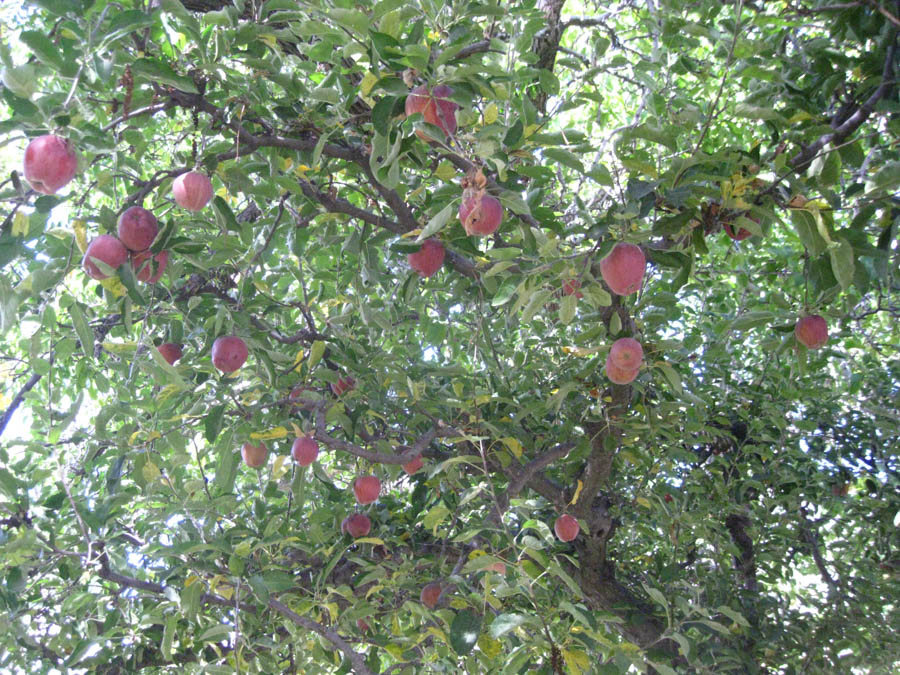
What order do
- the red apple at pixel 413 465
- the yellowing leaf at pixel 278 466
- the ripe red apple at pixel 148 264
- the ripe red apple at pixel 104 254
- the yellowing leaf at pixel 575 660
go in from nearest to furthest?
the ripe red apple at pixel 104 254
the ripe red apple at pixel 148 264
the yellowing leaf at pixel 575 660
the yellowing leaf at pixel 278 466
the red apple at pixel 413 465

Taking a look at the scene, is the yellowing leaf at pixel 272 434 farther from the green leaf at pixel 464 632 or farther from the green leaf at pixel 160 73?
the green leaf at pixel 160 73

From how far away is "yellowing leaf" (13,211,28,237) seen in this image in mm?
1373

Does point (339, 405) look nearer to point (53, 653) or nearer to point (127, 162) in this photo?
point (127, 162)

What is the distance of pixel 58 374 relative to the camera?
2842mm

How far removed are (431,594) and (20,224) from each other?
183 centimetres

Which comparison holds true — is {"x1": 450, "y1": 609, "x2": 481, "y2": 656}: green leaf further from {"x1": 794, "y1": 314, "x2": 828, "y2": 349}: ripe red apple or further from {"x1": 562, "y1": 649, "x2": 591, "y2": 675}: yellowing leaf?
{"x1": 794, "y1": 314, "x2": 828, "y2": 349}: ripe red apple

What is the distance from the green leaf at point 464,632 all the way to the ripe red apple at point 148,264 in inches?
47.8

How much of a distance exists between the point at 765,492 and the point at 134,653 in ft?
8.39

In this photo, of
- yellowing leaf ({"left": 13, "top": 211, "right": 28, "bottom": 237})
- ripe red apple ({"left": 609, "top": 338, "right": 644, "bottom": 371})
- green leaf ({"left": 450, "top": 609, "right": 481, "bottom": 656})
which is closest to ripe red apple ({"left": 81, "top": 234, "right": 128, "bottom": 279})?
yellowing leaf ({"left": 13, "top": 211, "right": 28, "bottom": 237})

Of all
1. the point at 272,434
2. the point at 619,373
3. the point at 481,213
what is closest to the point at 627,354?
the point at 619,373

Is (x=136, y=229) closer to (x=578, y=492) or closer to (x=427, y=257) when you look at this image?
(x=427, y=257)

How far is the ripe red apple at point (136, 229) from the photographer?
1.50 m

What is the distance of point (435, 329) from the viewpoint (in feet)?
8.32

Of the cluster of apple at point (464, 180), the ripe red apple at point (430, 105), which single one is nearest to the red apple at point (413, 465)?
the cluster of apple at point (464, 180)
